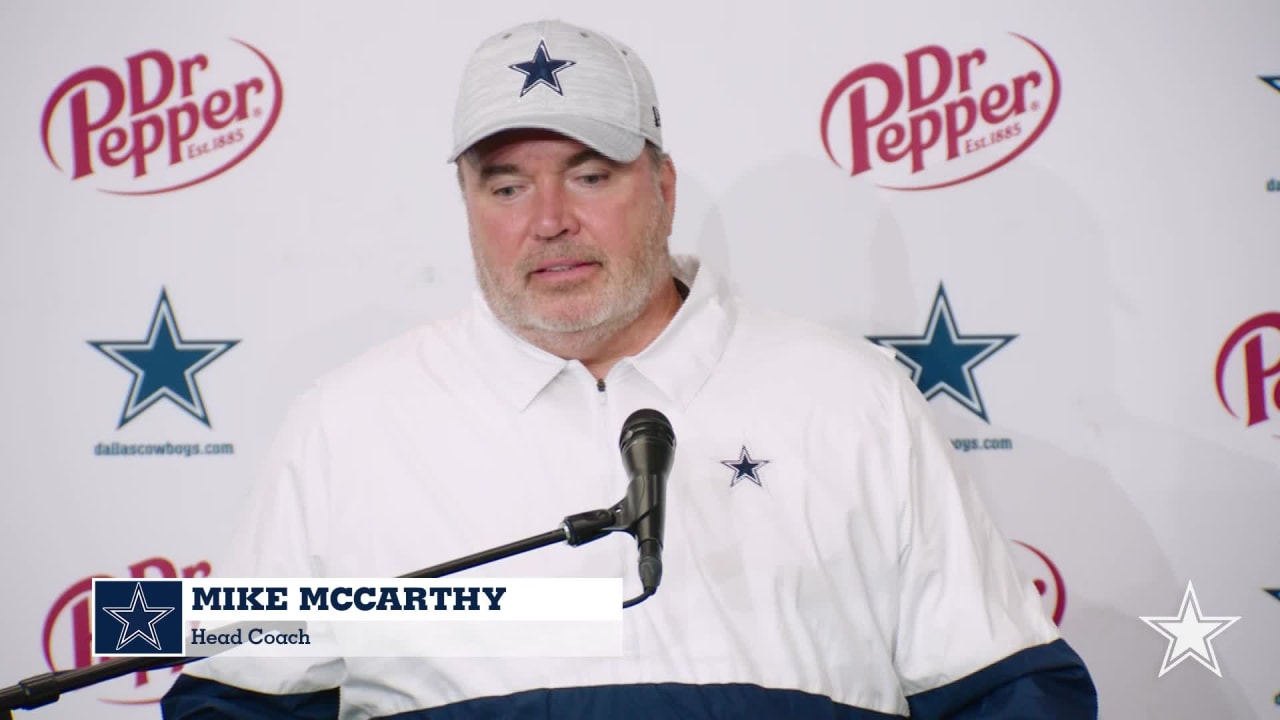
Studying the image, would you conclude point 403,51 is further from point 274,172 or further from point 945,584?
point 945,584

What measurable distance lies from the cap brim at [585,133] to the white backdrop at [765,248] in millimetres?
395

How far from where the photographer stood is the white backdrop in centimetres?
203

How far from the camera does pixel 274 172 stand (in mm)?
2100

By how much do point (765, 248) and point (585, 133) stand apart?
1.74ft

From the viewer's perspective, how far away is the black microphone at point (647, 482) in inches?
40.9

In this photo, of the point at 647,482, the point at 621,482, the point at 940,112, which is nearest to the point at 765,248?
the point at 940,112

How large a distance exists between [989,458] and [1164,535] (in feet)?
1.04

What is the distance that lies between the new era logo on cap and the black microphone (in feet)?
1.63

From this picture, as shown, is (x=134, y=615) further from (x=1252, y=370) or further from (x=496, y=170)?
(x=1252, y=370)

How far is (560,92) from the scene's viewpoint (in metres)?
1.65

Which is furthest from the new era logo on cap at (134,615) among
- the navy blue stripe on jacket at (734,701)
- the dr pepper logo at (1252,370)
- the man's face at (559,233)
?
the dr pepper logo at (1252,370)

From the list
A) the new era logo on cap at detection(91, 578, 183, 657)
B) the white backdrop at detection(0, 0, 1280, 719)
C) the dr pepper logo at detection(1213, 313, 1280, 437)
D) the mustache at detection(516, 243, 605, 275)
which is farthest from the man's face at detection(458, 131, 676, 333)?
the dr pepper logo at detection(1213, 313, 1280, 437)

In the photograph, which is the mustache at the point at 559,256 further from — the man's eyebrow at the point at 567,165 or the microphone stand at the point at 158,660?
the microphone stand at the point at 158,660

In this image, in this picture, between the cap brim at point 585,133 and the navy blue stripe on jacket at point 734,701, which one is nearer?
the navy blue stripe on jacket at point 734,701
